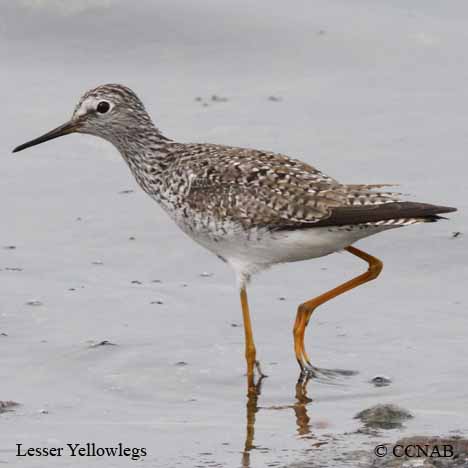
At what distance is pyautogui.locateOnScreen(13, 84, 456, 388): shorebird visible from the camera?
378 inches

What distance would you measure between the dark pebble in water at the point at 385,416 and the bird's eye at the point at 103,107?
3.51 meters

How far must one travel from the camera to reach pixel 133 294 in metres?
10.9

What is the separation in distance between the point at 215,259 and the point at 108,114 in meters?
1.70

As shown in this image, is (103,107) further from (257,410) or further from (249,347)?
(257,410)

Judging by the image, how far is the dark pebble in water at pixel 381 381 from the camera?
9344 mm

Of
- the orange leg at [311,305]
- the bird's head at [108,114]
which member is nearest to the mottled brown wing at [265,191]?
the orange leg at [311,305]

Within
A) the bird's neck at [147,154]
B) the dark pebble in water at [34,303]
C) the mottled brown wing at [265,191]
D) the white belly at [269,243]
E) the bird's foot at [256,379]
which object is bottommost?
the bird's foot at [256,379]

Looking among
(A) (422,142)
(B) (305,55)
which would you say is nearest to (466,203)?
(A) (422,142)

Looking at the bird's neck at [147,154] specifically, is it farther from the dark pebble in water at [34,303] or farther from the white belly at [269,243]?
the dark pebble in water at [34,303]

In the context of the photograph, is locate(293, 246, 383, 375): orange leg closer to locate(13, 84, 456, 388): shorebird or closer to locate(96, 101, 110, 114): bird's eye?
locate(13, 84, 456, 388): shorebird

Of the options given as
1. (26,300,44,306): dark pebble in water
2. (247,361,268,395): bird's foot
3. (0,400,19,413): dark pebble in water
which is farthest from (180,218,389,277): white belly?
(0,400,19,413): dark pebble in water

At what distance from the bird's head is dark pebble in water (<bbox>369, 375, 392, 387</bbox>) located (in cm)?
289

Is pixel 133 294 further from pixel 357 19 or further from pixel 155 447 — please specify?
pixel 357 19

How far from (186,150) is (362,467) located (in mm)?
3743
